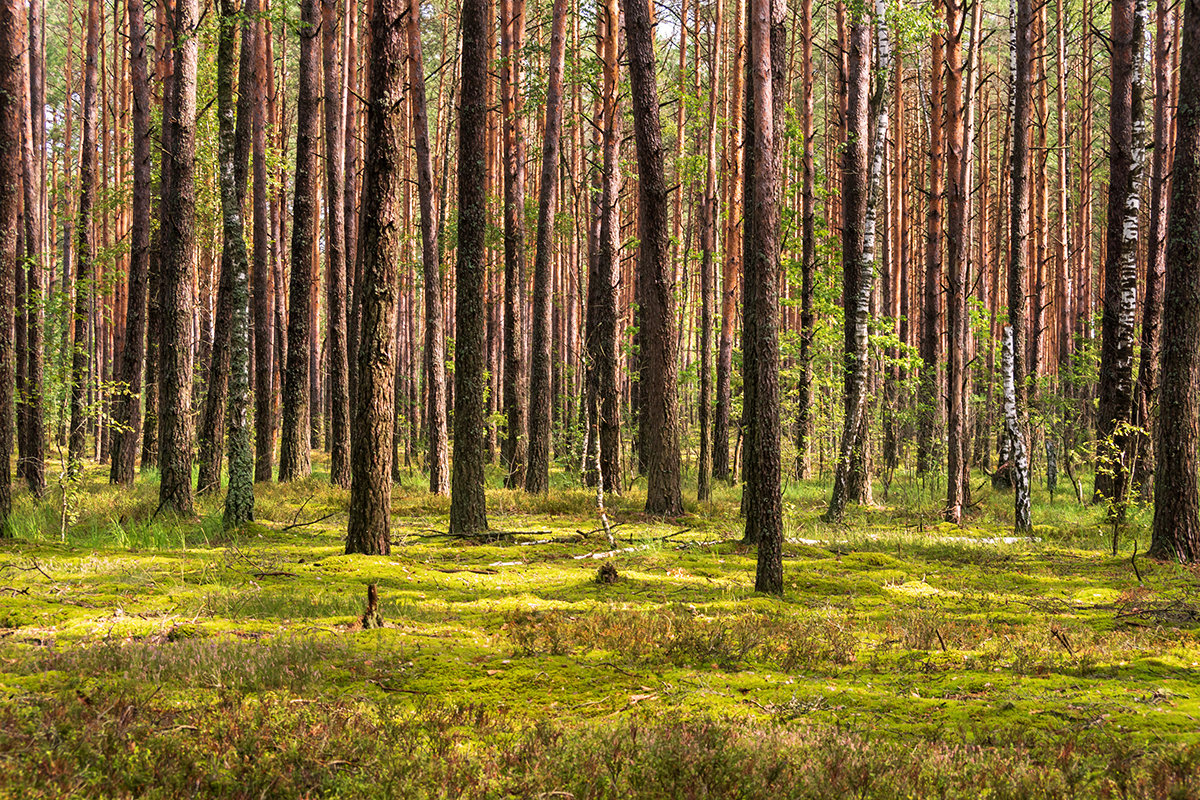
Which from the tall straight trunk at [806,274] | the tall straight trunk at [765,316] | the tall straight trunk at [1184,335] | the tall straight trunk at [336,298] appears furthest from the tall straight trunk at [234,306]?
the tall straight trunk at [1184,335]

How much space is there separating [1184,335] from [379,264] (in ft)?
32.1

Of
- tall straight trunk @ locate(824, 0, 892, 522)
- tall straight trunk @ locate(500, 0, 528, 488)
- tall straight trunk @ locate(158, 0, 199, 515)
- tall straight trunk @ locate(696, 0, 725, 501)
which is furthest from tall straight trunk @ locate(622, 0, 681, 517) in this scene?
tall straight trunk @ locate(158, 0, 199, 515)

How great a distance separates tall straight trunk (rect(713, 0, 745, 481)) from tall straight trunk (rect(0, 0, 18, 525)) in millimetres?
12764

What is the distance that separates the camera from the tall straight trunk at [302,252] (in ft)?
49.0

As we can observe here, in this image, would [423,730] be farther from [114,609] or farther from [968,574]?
[968,574]

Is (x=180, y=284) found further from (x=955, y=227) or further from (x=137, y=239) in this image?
(x=955, y=227)

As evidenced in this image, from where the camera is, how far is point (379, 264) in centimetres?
888

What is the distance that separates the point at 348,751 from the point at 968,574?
842cm

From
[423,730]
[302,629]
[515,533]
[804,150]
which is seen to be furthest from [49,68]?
[423,730]

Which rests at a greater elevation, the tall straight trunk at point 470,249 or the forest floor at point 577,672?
the tall straight trunk at point 470,249

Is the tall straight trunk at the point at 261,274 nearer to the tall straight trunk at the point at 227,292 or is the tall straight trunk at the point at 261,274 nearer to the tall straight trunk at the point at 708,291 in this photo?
the tall straight trunk at the point at 227,292

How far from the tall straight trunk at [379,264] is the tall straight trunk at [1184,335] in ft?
31.1

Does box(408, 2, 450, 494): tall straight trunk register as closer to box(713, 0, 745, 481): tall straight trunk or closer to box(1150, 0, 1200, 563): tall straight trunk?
box(713, 0, 745, 481): tall straight trunk

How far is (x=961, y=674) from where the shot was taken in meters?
5.61
